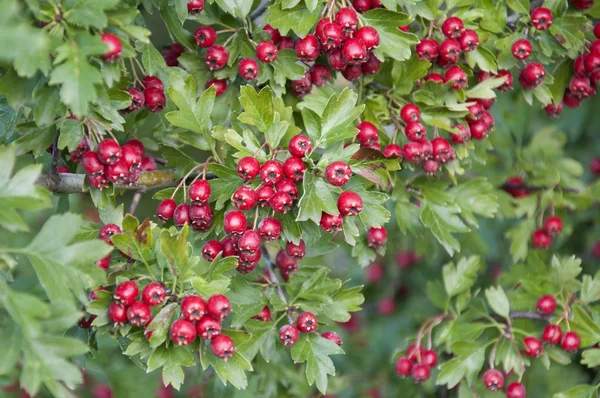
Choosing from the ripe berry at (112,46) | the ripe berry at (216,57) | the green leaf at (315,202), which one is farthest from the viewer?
the ripe berry at (216,57)

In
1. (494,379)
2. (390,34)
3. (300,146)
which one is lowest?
→ (494,379)

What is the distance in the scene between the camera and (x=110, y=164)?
4.64 ft

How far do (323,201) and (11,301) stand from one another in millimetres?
593

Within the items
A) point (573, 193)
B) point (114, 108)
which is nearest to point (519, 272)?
point (573, 193)

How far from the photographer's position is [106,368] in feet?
7.82

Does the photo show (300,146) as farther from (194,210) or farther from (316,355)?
(316,355)

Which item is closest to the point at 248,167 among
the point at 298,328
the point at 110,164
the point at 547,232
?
the point at 110,164

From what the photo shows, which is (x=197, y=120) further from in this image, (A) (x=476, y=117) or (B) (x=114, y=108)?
(A) (x=476, y=117)

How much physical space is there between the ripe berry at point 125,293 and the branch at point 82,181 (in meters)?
0.30

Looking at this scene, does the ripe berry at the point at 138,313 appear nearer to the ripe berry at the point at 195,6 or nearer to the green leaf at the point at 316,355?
the green leaf at the point at 316,355

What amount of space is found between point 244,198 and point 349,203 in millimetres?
210

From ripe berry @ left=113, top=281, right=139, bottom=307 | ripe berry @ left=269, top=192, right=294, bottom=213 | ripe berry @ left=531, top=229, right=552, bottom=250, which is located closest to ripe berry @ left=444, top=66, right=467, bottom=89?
ripe berry @ left=269, top=192, right=294, bottom=213

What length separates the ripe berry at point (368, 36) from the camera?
1.52 metres

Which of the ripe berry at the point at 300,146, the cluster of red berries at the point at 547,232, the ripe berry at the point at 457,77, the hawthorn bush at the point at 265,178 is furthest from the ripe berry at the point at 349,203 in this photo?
the cluster of red berries at the point at 547,232
